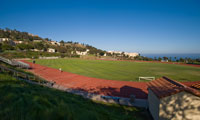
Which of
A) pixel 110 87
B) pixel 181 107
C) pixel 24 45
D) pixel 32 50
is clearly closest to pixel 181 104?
pixel 181 107

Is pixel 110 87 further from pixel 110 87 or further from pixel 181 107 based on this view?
pixel 181 107

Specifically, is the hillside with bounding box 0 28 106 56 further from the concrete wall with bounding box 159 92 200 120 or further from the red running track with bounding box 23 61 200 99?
the concrete wall with bounding box 159 92 200 120

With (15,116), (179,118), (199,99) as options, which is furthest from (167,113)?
(15,116)

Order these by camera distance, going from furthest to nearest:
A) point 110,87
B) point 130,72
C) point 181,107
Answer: point 130,72 < point 110,87 < point 181,107

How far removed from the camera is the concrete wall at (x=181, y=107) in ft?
15.7

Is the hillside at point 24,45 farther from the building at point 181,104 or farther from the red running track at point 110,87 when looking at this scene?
the building at point 181,104

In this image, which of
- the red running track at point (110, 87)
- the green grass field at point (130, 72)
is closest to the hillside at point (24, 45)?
the green grass field at point (130, 72)

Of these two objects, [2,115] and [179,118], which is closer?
[2,115]

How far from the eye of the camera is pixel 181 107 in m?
4.96

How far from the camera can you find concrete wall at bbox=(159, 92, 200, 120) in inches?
188

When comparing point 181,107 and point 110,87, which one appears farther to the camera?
point 110,87

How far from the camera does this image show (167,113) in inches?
208

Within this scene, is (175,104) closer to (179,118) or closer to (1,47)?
(179,118)

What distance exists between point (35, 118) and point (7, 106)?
1056 millimetres
